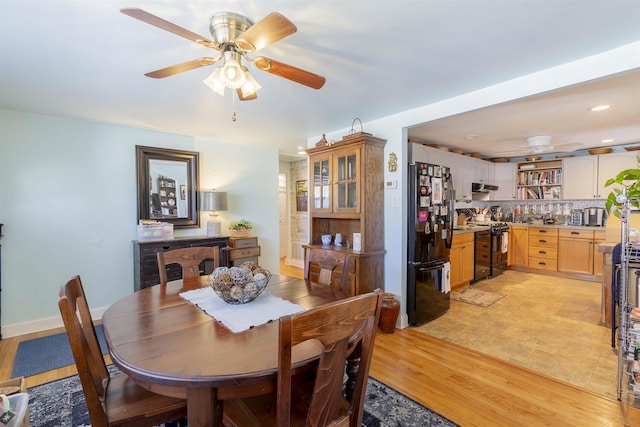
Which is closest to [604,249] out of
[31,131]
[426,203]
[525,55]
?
[426,203]

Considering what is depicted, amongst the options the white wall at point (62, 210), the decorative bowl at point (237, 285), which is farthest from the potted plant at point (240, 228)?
the decorative bowl at point (237, 285)

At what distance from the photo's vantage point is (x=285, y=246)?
274 inches

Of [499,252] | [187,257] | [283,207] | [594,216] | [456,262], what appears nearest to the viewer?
[187,257]

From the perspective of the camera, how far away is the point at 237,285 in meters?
1.60

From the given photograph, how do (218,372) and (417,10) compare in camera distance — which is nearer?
(218,372)

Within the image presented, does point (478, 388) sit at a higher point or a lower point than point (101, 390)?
lower

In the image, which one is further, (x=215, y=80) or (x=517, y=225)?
(x=517, y=225)

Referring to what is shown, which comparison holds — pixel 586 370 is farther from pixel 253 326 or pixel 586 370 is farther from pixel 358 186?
pixel 253 326

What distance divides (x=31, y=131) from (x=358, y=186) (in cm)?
352

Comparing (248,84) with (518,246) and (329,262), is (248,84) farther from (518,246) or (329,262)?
(518,246)

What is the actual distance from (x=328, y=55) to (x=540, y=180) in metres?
5.92

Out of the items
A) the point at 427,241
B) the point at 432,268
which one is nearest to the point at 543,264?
the point at 432,268

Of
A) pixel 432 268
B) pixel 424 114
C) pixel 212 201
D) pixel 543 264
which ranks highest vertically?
pixel 424 114

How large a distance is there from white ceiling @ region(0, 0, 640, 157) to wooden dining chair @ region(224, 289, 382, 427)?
4.68 feet
